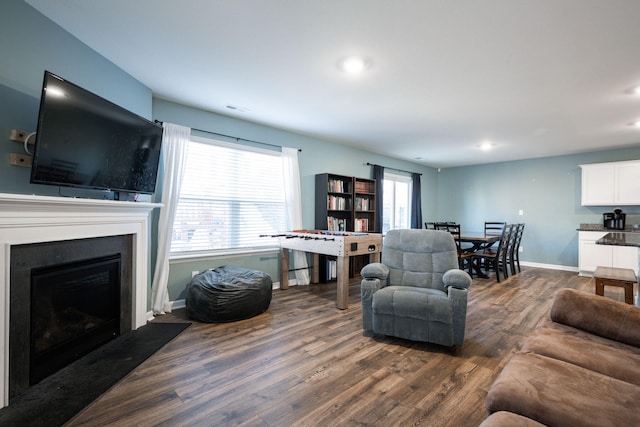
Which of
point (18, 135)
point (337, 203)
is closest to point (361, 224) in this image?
point (337, 203)

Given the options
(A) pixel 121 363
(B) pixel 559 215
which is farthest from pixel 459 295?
(B) pixel 559 215

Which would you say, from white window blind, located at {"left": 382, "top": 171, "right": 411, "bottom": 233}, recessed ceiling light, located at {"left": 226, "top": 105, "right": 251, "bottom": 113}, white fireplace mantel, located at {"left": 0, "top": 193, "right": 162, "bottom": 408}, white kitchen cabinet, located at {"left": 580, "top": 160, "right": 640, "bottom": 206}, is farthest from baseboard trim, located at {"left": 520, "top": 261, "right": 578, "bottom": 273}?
white fireplace mantel, located at {"left": 0, "top": 193, "right": 162, "bottom": 408}

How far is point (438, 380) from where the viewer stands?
6.56ft

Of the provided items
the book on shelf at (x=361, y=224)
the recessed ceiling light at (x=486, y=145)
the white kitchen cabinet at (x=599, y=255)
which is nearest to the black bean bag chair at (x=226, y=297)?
the book on shelf at (x=361, y=224)

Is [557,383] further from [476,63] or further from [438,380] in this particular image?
[476,63]

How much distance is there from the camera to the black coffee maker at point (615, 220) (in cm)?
527

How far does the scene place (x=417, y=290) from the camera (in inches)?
103

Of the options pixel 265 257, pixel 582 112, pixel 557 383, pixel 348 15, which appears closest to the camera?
pixel 557 383

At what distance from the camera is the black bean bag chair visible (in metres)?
2.99

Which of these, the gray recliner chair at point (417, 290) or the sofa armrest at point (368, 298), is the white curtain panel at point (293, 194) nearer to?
the gray recliner chair at point (417, 290)

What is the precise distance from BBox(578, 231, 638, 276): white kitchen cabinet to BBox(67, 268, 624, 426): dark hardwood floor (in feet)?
10.6

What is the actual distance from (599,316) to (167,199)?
3.83 metres

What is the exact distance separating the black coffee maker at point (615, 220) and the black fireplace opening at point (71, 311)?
7640 millimetres

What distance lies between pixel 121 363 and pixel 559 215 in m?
7.65
